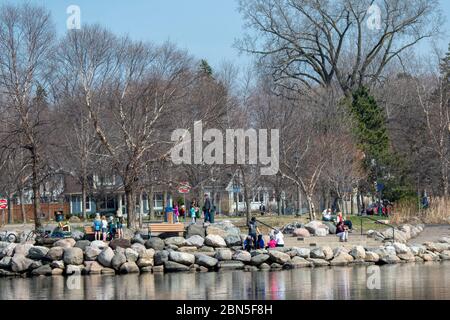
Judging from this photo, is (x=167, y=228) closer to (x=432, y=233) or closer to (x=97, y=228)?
(x=97, y=228)

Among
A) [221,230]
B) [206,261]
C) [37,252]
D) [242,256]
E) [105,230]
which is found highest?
[105,230]

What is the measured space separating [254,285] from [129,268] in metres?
7.63

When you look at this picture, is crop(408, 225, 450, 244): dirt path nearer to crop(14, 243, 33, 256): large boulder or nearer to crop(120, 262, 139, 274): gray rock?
crop(120, 262, 139, 274): gray rock

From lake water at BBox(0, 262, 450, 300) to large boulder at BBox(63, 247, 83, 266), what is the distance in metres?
1.66

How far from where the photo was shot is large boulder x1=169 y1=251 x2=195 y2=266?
1405 inches

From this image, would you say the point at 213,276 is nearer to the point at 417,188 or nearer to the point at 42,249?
the point at 42,249

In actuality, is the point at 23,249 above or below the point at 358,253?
above

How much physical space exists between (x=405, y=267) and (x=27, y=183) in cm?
3628

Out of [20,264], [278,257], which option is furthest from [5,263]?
[278,257]

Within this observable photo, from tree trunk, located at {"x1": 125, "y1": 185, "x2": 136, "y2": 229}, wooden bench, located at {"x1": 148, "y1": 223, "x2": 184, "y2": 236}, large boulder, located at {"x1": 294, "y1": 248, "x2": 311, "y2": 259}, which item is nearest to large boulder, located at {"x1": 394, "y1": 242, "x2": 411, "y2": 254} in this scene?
large boulder, located at {"x1": 294, "y1": 248, "x2": 311, "y2": 259}

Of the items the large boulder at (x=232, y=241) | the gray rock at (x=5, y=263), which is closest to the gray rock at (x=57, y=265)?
the gray rock at (x=5, y=263)

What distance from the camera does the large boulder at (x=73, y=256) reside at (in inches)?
1409

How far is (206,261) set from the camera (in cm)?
3566

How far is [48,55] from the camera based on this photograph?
46906mm
